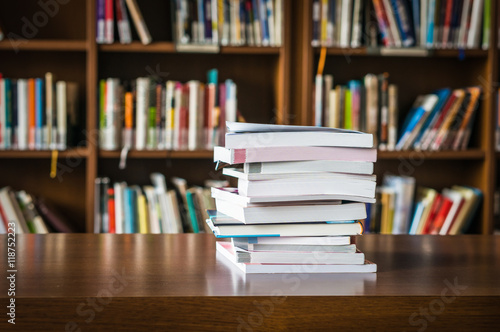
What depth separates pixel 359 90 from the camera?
8.20ft

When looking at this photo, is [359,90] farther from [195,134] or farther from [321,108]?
[195,134]

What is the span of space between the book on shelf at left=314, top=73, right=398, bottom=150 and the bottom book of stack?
160cm

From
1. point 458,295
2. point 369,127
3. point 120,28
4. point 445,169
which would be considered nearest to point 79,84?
point 120,28

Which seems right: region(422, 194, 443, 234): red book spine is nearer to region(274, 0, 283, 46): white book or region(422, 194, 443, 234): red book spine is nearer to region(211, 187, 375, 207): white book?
region(274, 0, 283, 46): white book

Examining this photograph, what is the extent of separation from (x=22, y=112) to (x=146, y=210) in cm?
61

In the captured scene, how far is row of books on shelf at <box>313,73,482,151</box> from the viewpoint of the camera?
249 centimetres

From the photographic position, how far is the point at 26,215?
2.45 meters

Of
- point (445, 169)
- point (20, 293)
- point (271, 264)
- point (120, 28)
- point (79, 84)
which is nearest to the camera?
point (20, 293)

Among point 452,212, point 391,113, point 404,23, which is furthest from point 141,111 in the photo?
point 452,212

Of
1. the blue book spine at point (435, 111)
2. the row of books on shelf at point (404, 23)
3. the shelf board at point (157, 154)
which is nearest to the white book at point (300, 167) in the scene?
the shelf board at point (157, 154)

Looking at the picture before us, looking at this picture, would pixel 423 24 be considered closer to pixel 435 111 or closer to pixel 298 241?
pixel 435 111

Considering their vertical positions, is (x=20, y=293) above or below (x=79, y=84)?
below

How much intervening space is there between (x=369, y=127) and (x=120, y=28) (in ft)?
3.50

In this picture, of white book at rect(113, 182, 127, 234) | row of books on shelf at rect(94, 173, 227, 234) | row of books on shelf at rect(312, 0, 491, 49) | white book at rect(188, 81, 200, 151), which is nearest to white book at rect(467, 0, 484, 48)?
row of books on shelf at rect(312, 0, 491, 49)
